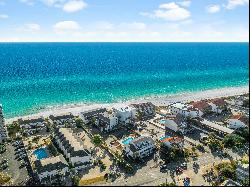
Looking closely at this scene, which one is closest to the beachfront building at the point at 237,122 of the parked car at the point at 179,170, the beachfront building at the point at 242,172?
the parked car at the point at 179,170

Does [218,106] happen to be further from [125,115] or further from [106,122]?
[106,122]

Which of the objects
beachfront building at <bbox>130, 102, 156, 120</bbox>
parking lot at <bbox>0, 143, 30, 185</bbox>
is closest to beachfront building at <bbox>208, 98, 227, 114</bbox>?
beachfront building at <bbox>130, 102, 156, 120</bbox>

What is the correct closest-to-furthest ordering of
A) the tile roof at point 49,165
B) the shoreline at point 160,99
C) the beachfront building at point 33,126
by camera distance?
1. the tile roof at point 49,165
2. the beachfront building at point 33,126
3. the shoreline at point 160,99

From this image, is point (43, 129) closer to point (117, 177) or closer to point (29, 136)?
point (29, 136)

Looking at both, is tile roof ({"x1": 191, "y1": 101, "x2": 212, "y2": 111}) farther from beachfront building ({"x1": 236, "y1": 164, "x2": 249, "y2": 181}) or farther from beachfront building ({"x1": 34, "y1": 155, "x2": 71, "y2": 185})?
beachfront building ({"x1": 34, "y1": 155, "x2": 71, "y2": 185})

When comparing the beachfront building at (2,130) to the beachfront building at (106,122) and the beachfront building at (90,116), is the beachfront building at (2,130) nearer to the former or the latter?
the beachfront building at (90,116)

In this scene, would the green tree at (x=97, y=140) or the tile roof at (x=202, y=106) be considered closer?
the green tree at (x=97, y=140)

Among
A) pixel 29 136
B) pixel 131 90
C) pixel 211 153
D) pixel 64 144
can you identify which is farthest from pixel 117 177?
pixel 131 90
